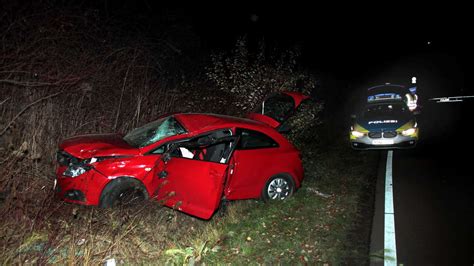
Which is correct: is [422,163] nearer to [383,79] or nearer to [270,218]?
[270,218]

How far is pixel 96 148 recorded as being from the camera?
5906 millimetres

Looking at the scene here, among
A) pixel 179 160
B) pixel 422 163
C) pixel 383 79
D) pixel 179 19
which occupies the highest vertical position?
pixel 383 79

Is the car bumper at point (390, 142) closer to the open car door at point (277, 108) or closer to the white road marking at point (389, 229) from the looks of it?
the white road marking at point (389, 229)

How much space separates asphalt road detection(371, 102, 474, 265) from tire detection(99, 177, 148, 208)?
3.36m

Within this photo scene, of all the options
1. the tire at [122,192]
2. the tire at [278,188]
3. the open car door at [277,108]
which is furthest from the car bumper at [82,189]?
the open car door at [277,108]

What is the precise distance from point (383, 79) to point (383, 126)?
40176 millimetres

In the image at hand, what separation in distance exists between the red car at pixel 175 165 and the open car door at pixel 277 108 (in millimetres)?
1060

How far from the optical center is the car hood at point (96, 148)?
5.77 metres

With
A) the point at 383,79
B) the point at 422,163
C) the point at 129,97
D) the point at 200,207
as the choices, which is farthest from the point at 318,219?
the point at 383,79

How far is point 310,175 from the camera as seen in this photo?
360 inches

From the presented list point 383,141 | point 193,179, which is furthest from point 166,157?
point 383,141

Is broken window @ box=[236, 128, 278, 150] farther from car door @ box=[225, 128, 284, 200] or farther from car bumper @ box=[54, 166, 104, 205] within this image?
car bumper @ box=[54, 166, 104, 205]

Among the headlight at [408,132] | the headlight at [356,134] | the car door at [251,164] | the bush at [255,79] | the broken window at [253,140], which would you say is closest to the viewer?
the car door at [251,164]

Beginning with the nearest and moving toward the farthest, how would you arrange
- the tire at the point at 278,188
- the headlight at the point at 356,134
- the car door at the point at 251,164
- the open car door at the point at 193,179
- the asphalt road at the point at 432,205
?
the asphalt road at the point at 432,205 < the open car door at the point at 193,179 < the car door at the point at 251,164 < the tire at the point at 278,188 < the headlight at the point at 356,134
